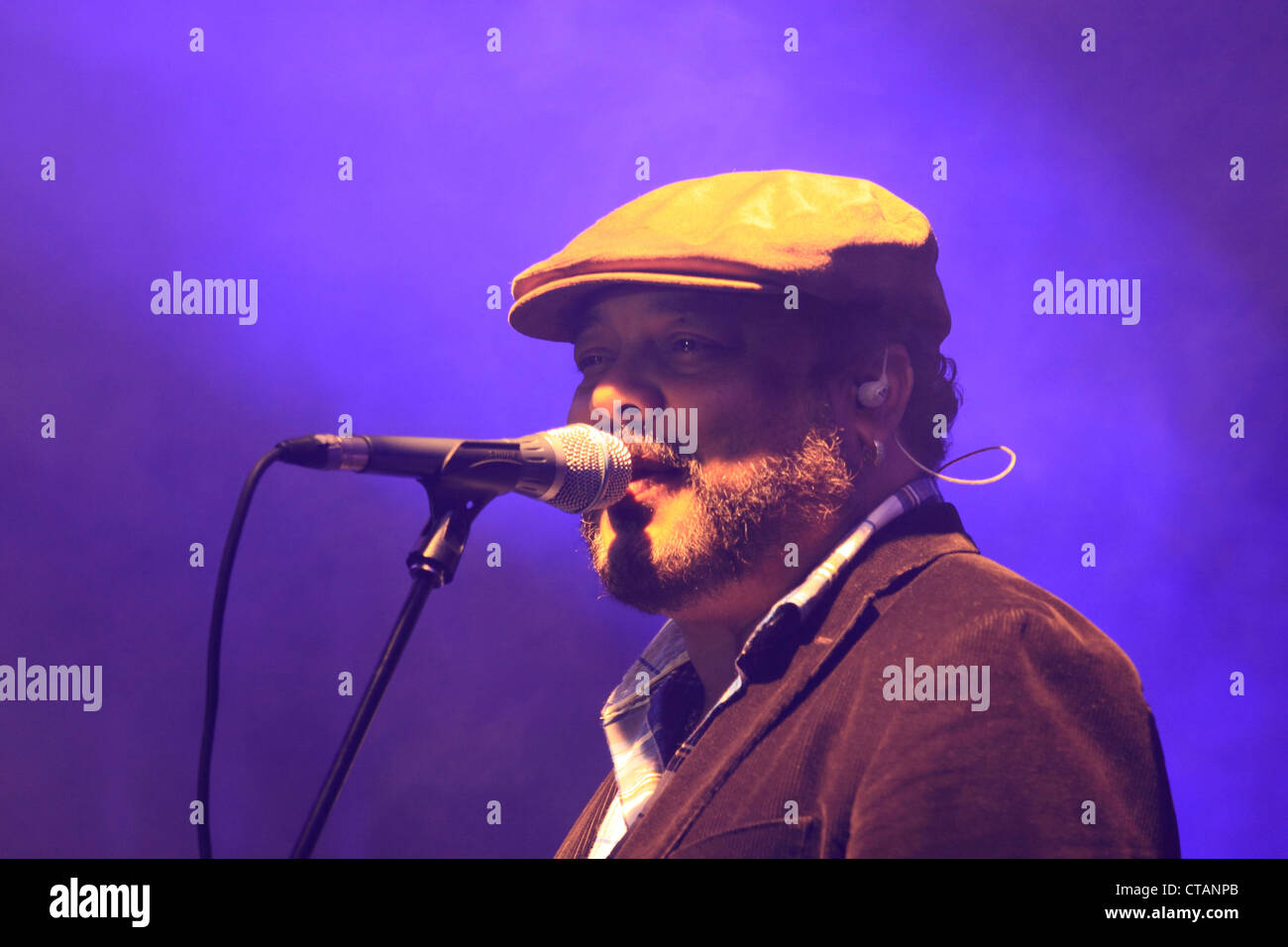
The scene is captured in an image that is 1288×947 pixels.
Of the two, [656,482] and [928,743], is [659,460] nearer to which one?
[656,482]

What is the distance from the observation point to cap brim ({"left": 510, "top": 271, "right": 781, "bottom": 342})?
59.6 inches

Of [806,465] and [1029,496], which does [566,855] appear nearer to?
[806,465]

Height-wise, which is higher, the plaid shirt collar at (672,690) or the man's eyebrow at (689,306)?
the man's eyebrow at (689,306)

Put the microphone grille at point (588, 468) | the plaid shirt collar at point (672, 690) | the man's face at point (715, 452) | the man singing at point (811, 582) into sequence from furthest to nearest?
1. the man's face at point (715, 452)
2. the plaid shirt collar at point (672, 690)
3. the microphone grille at point (588, 468)
4. the man singing at point (811, 582)

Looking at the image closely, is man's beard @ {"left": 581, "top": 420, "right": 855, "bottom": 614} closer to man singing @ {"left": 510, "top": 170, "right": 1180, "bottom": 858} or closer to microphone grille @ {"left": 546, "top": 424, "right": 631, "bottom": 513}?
man singing @ {"left": 510, "top": 170, "right": 1180, "bottom": 858}

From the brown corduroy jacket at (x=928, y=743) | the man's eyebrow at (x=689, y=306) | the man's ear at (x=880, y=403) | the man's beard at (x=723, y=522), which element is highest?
the man's eyebrow at (x=689, y=306)

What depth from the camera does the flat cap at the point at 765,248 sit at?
1519 millimetres

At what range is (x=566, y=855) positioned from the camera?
1757 millimetres

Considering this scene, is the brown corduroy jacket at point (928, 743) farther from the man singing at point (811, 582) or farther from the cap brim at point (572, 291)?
the cap brim at point (572, 291)

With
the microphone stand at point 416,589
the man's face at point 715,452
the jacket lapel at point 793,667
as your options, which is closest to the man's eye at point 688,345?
the man's face at point 715,452

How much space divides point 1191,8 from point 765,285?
1.29m

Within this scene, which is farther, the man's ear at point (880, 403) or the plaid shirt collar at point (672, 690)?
the man's ear at point (880, 403)

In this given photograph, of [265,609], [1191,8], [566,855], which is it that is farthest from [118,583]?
[1191,8]

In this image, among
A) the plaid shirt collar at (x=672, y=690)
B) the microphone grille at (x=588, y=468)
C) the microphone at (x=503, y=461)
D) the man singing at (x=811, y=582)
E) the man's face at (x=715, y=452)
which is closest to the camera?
the microphone at (x=503, y=461)
